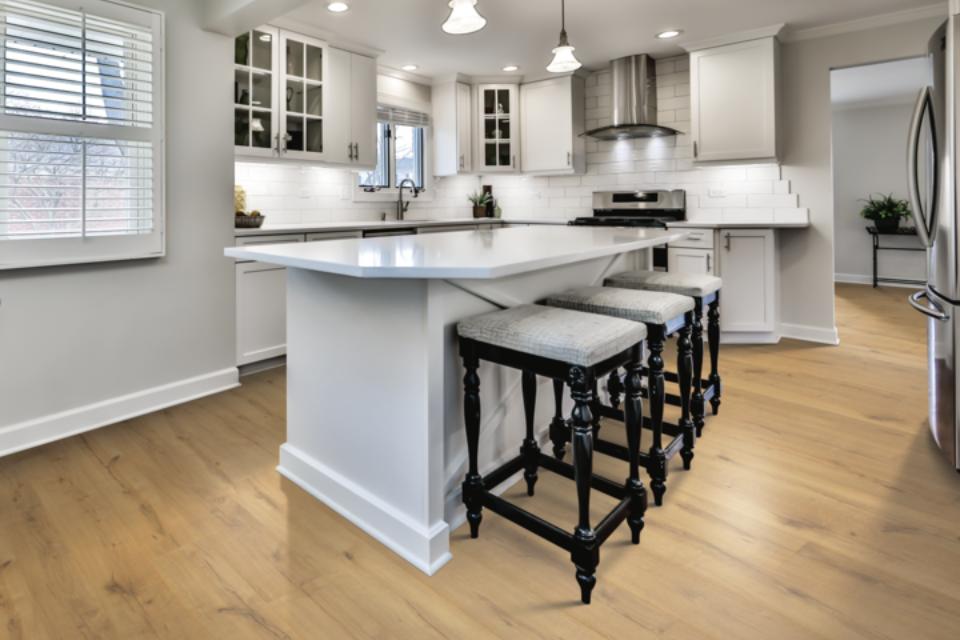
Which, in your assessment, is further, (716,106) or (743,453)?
(716,106)

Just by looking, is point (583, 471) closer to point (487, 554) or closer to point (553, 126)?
point (487, 554)

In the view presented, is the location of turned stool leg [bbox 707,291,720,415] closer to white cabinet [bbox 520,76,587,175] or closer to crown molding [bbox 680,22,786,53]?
crown molding [bbox 680,22,786,53]

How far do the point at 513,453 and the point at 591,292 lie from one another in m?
0.68

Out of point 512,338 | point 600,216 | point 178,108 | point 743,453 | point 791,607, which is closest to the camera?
point 791,607

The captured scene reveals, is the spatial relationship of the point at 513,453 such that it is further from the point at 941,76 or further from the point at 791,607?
the point at 941,76

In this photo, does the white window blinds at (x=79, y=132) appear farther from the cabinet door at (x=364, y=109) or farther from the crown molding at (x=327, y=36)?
the cabinet door at (x=364, y=109)

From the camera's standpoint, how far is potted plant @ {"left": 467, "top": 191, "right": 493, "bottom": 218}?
5.75 metres

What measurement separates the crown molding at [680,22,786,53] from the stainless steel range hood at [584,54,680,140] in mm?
399

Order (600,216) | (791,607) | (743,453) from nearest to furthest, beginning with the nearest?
(791,607) < (743,453) < (600,216)

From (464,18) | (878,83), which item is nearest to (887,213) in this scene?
(878,83)

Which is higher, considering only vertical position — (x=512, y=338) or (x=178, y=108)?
(x=178, y=108)

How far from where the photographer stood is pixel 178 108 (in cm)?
282

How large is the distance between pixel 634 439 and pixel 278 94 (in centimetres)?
339

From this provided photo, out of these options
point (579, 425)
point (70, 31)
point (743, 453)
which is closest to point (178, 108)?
point (70, 31)
